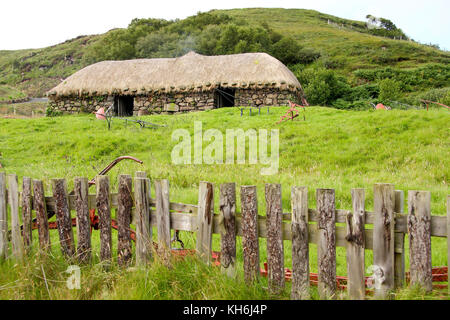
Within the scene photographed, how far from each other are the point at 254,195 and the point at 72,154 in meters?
10.3

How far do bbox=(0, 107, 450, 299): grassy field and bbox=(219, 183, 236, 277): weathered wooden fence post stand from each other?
0.41 ft

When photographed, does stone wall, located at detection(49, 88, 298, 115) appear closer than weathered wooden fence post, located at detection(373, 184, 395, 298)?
No

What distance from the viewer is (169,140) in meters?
13.1

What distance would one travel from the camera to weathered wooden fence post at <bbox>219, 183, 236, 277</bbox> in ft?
10.6

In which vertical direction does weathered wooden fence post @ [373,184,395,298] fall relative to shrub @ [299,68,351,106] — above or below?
below

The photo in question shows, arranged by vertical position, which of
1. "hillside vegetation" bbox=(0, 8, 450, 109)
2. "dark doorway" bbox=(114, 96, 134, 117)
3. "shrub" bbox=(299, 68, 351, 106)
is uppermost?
"hillside vegetation" bbox=(0, 8, 450, 109)

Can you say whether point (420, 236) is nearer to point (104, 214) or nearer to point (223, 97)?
point (104, 214)

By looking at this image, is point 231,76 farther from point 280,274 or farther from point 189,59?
point 280,274

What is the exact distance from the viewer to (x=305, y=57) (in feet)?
139

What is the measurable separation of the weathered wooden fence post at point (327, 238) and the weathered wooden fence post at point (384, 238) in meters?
0.32

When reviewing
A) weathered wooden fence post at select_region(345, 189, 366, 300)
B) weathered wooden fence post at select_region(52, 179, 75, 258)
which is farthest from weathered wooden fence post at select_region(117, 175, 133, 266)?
weathered wooden fence post at select_region(345, 189, 366, 300)

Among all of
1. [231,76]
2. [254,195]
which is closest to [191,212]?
[254,195]

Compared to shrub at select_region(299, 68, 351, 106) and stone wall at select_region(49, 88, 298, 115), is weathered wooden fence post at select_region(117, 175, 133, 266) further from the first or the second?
shrub at select_region(299, 68, 351, 106)
